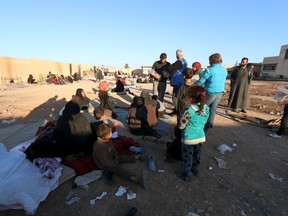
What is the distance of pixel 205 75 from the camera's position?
408 cm

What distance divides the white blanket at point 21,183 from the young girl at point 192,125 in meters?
1.88

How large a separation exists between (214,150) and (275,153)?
50.4 inches

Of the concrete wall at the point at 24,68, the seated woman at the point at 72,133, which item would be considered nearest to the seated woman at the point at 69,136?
the seated woman at the point at 72,133

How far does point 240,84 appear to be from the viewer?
22.5 feet

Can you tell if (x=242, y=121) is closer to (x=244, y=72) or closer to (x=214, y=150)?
(x=244, y=72)

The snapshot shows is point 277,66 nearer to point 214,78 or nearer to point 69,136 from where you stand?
point 214,78

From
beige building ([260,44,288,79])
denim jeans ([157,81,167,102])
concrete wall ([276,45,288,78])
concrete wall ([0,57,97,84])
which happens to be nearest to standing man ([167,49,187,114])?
denim jeans ([157,81,167,102])

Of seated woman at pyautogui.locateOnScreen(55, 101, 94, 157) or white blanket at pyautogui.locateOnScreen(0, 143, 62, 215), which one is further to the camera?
seated woman at pyautogui.locateOnScreen(55, 101, 94, 157)

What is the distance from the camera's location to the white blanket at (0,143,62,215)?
211cm

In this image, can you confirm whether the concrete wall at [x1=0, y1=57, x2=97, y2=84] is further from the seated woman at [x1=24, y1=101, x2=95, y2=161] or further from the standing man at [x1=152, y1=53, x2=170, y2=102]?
the seated woman at [x1=24, y1=101, x2=95, y2=161]

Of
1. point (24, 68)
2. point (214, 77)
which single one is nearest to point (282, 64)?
point (214, 77)

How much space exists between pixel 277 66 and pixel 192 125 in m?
48.5

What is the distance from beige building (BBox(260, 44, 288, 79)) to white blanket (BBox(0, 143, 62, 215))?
45551mm

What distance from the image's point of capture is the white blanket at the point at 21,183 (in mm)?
2111
